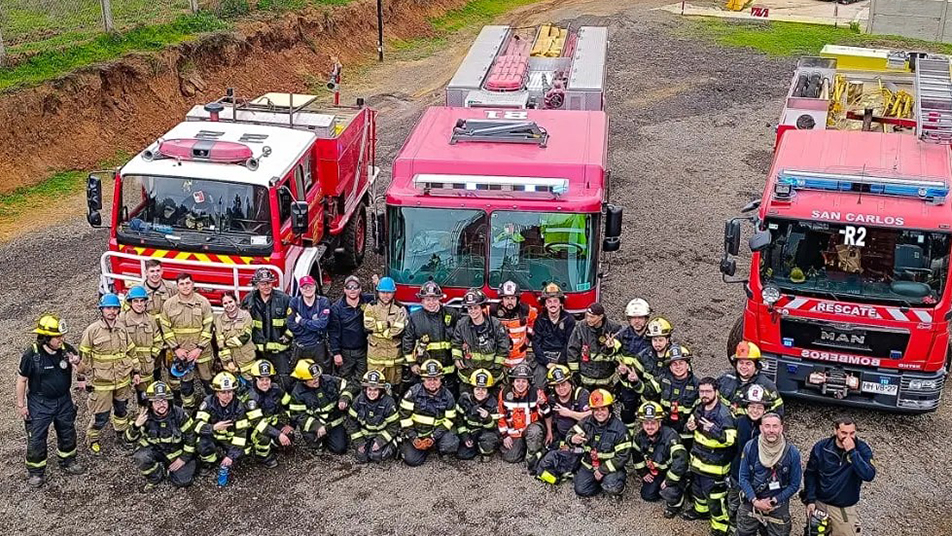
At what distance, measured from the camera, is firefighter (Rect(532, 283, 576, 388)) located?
10.2 m

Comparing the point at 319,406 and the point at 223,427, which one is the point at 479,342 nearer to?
the point at 319,406

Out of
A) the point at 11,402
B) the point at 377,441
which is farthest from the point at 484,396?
the point at 11,402

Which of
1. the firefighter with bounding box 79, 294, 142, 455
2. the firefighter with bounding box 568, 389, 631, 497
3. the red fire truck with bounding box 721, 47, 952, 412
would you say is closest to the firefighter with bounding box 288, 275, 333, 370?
the firefighter with bounding box 79, 294, 142, 455

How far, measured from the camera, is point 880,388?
10.3 metres

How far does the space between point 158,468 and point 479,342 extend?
10.6ft

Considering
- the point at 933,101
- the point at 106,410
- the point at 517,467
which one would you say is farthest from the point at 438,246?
the point at 933,101

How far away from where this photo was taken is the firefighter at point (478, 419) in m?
9.81

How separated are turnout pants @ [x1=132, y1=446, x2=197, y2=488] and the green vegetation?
35.7ft

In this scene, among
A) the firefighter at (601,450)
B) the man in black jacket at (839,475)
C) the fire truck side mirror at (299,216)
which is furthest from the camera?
the fire truck side mirror at (299,216)

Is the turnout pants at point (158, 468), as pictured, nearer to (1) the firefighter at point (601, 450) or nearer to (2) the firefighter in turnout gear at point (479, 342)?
(2) the firefighter in turnout gear at point (479, 342)

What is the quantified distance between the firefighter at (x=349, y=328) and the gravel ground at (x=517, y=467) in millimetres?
1210

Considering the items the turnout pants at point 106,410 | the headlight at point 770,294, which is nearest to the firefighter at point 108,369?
the turnout pants at point 106,410

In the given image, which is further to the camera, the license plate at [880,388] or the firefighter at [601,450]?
the license plate at [880,388]

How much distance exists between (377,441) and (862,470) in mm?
4376
